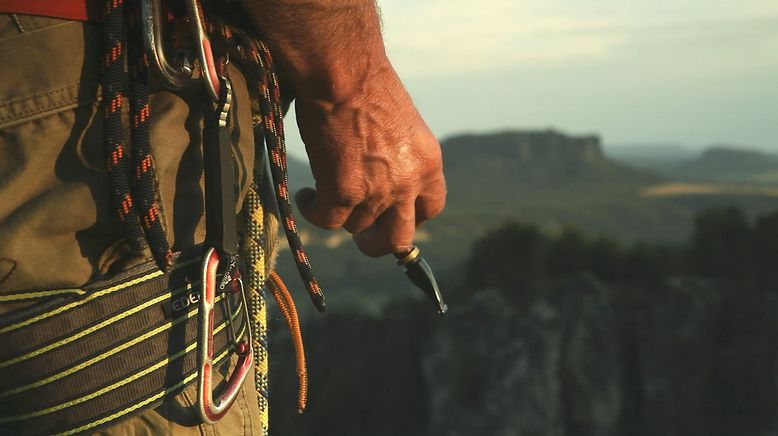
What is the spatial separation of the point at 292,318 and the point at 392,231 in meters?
0.33

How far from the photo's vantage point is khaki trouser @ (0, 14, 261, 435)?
59.5 inches

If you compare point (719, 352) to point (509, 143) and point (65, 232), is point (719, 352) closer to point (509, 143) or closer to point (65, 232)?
point (65, 232)

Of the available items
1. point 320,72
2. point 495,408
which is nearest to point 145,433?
point 320,72

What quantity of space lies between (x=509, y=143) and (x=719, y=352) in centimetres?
5341

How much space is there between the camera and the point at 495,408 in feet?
82.1

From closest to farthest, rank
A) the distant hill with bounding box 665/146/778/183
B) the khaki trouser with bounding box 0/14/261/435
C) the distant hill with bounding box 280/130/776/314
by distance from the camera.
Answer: the khaki trouser with bounding box 0/14/261/435 < the distant hill with bounding box 280/130/776/314 < the distant hill with bounding box 665/146/778/183

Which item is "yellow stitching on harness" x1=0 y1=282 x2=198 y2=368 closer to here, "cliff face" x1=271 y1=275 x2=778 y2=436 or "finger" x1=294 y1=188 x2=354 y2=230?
"finger" x1=294 y1=188 x2=354 y2=230

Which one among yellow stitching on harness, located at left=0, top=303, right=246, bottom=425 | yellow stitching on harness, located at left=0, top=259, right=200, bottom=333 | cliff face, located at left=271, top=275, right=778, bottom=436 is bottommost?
cliff face, located at left=271, top=275, right=778, bottom=436

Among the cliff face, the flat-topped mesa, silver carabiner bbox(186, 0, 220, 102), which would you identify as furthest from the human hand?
the flat-topped mesa

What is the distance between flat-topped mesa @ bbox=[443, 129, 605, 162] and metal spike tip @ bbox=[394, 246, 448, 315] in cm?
7399

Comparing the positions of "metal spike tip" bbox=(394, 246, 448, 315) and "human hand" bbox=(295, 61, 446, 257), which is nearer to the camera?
"human hand" bbox=(295, 61, 446, 257)

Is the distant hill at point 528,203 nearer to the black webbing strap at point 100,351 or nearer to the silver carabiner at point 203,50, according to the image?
the black webbing strap at point 100,351

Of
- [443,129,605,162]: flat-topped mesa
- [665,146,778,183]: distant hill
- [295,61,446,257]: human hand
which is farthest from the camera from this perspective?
[665,146,778,183]: distant hill

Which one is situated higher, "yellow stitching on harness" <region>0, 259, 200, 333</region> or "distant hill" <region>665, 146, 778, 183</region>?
"yellow stitching on harness" <region>0, 259, 200, 333</region>
